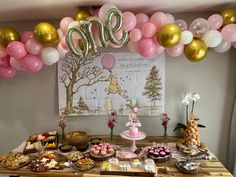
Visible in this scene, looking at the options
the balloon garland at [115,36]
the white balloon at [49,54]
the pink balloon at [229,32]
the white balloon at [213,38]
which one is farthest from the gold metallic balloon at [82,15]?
the pink balloon at [229,32]

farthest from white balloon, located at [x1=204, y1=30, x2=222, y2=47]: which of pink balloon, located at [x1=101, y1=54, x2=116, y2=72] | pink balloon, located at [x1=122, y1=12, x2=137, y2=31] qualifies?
pink balloon, located at [x1=101, y1=54, x2=116, y2=72]

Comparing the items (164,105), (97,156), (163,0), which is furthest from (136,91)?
(163,0)

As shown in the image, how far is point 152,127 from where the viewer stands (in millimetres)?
2391

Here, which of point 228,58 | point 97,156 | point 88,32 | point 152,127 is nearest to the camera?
point 88,32

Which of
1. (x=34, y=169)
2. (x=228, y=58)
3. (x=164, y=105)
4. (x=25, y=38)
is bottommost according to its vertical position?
(x=34, y=169)

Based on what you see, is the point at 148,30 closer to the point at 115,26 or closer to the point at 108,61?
the point at 115,26

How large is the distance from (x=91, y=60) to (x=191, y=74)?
1.01 m

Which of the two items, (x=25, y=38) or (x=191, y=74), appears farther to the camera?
(x=191, y=74)

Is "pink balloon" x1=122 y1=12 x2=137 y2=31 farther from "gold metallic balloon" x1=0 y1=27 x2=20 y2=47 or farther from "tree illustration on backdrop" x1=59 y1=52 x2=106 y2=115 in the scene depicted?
"gold metallic balloon" x1=0 y1=27 x2=20 y2=47

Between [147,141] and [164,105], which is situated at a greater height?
[164,105]

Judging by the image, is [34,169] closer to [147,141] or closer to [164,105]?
[147,141]

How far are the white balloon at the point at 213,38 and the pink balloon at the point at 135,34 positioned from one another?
21.4 inches

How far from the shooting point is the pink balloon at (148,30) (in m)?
1.82

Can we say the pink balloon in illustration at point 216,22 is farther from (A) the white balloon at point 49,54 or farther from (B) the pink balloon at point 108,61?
(A) the white balloon at point 49,54
